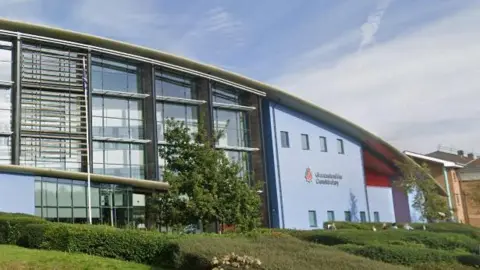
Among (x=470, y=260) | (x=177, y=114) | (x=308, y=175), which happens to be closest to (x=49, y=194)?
(x=177, y=114)

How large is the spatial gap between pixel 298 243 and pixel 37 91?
22.5m

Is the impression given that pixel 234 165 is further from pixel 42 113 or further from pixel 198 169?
pixel 42 113

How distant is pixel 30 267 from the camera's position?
12109 mm

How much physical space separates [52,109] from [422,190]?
32.9 metres

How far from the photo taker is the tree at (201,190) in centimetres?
2461

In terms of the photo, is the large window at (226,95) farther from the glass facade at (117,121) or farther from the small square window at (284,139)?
the glass facade at (117,121)

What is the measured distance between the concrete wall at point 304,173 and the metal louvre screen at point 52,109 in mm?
14579

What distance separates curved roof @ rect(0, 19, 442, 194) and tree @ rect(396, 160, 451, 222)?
5.51 feet

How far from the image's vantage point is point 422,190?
50156mm

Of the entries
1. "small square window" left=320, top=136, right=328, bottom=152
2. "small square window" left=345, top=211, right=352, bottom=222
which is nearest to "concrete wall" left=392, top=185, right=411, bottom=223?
"small square window" left=345, top=211, right=352, bottom=222

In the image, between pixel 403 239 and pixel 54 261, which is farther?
pixel 403 239

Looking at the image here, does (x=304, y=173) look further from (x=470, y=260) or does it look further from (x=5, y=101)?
(x=470, y=260)

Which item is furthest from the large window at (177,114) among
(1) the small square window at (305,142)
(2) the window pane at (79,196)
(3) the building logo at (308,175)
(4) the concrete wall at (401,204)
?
(4) the concrete wall at (401,204)

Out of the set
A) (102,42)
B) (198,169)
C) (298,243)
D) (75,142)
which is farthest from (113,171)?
(298,243)
